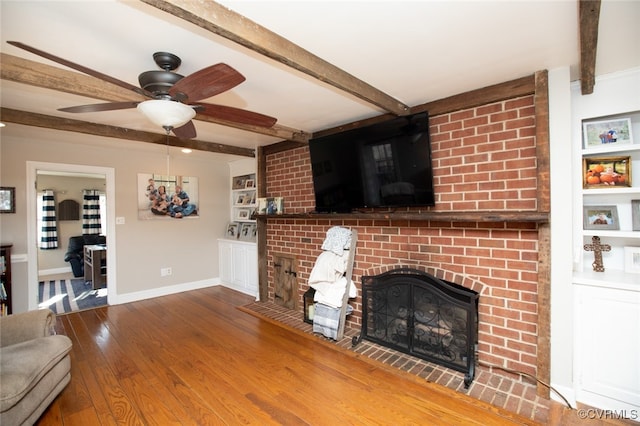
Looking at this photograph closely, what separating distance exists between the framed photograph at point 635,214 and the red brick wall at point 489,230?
2.04 feet

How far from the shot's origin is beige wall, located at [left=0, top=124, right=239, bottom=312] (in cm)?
366

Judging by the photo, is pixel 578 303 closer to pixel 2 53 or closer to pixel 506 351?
pixel 506 351

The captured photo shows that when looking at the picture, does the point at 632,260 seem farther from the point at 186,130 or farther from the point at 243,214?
the point at 243,214

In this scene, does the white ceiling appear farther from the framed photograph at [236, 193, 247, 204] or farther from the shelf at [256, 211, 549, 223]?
the framed photograph at [236, 193, 247, 204]

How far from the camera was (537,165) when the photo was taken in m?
2.12

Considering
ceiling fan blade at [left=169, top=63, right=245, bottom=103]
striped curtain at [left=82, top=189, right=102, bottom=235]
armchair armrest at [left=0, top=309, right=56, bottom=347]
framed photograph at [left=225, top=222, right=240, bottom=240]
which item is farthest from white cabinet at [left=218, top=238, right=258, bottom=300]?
striped curtain at [left=82, top=189, right=102, bottom=235]

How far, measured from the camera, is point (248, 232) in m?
5.23

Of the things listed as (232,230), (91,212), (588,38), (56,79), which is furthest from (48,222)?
(588,38)

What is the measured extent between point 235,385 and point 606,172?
121 inches

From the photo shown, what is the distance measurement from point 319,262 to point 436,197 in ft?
4.45

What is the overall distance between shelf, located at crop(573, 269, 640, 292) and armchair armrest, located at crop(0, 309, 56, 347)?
3795 millimetres

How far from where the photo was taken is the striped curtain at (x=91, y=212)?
6.81 metres

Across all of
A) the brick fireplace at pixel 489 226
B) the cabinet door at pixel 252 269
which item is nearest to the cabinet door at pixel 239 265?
the cabinet door at pixel 252 269

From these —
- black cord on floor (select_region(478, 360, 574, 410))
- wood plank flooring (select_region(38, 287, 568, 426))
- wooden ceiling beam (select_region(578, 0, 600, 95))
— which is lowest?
wood plank flooring (select_region(38, 287, 568, 426))
